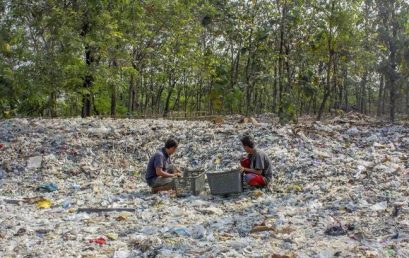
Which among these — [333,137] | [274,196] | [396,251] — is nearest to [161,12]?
[333,137]

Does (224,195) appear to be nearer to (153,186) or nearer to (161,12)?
(153,186)

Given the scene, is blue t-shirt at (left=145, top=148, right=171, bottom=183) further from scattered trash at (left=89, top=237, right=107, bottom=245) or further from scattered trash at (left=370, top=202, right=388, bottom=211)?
scattered trash at (left=370, top=202, right=388, bottom=211)

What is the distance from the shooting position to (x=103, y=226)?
633 cm

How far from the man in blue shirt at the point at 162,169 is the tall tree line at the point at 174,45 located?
8.86 metres

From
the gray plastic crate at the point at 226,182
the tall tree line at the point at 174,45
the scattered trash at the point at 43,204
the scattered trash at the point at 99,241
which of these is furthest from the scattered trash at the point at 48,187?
the tall tree line at the point at 174,45

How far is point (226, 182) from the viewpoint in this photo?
767cm

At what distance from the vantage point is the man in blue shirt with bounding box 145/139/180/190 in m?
8.04

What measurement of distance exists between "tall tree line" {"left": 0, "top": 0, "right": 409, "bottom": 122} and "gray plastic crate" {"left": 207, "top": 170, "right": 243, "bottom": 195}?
32.2 ft

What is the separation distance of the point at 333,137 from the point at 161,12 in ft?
38.4

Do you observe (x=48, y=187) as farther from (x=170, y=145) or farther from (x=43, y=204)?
(x=170, y=145)

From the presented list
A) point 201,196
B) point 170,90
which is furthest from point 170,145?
point 170,90

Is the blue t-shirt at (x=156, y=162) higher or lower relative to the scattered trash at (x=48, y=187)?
higher

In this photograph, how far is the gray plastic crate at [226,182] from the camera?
25.1ft

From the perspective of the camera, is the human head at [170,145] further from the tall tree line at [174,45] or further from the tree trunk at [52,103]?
the tree trunk at [52,103]
